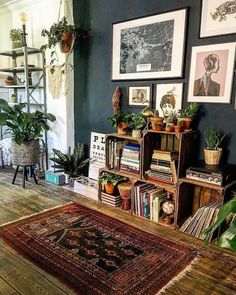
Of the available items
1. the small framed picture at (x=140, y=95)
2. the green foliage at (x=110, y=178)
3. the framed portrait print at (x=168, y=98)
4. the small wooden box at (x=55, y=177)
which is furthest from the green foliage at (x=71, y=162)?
the framed portrait print at (x=168, y=98)

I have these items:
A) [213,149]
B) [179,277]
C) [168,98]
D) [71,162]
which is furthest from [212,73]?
[71,162]

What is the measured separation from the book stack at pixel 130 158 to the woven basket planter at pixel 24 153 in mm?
1332

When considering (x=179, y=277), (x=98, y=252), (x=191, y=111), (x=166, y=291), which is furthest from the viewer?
(x=191, y=111)

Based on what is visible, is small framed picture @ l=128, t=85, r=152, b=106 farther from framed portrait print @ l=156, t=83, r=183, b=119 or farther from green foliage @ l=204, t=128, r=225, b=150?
green foliage @ l=204, t=128, r=225, b=150

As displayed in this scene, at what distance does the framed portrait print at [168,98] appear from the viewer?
2.62 metres

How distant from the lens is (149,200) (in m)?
2.58

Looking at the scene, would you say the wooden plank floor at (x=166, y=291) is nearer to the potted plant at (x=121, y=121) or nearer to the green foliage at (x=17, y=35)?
the potted plant at (x=121, y=121)

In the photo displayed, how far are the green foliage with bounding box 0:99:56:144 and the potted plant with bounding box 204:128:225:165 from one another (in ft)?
6.97

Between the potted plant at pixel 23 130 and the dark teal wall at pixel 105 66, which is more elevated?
A: the dark teal wall at pixel 105 66

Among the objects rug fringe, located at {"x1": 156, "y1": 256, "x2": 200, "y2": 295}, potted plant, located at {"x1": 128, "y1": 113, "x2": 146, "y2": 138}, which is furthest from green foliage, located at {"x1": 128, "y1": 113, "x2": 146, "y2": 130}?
rug fringe, located at {"x1": 156, "y1": 256, "x2": 200, "y2": 295}

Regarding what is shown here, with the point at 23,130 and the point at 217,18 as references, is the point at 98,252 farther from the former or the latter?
the point at 217,18

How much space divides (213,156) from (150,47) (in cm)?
133

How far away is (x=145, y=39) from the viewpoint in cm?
280

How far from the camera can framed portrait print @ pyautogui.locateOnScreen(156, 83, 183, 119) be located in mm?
2615
